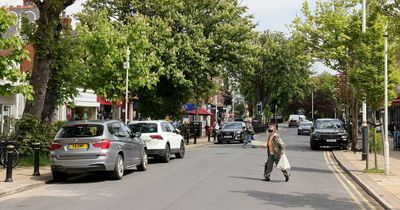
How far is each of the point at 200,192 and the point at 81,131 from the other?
4180 mm

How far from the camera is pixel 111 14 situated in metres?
33.1

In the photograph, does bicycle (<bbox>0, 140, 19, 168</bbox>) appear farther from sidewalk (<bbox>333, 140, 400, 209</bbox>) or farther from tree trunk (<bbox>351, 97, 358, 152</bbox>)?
tree trunk (<bbox>351, 97, 358, 152</bbox>)

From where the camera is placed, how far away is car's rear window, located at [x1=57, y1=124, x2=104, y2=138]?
1437 centimetres

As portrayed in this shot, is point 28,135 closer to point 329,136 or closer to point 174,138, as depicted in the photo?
point 174,138

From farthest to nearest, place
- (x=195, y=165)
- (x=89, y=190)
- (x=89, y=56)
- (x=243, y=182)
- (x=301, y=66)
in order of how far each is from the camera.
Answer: (x=301, y=66) → (x=89, y=56) → (x=195, y=165) → (x=243, y=182) → (x=89, y=190)

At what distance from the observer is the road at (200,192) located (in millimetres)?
10453

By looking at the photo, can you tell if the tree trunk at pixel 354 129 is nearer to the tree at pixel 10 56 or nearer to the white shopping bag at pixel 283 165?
the white shopping bag at pixel 283 165

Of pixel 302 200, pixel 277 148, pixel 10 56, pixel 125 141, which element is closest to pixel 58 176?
pixel 125 141

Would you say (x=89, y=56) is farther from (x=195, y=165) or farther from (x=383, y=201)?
(x=383, y=201)

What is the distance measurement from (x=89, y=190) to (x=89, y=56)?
41.6ft

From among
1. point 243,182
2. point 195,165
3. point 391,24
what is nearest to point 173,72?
point 195,165

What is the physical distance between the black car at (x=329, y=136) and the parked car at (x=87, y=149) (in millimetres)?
16534

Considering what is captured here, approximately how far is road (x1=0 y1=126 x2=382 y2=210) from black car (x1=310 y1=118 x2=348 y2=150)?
1145 cm

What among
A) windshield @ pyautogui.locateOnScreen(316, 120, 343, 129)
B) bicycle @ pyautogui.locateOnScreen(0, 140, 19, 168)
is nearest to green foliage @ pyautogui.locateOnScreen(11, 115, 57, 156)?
bicycle @ pyautogui.locateOnScreen(0, 140, 19, 168)
